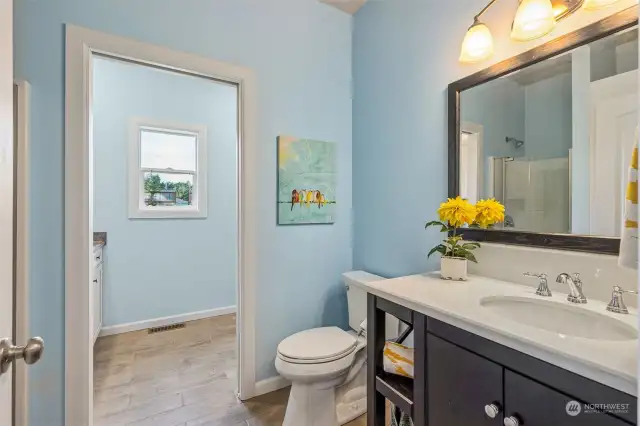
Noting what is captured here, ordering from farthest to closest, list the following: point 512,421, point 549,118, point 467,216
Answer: point 467,216, point 549,118, point 512,421

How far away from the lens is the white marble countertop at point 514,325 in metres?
0.63

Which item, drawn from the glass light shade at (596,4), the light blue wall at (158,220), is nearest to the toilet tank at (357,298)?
the glass light shade at (596,4)

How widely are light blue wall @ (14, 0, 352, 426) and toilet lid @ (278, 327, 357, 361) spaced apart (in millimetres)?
362

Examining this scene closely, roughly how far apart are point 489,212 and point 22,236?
7.02 feet

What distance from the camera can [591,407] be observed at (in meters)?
0.65

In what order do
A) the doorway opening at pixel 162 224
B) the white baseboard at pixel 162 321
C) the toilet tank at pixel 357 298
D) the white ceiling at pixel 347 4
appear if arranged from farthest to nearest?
the white baseboard at pixel 162 321 → the doorway opening at pixel 162 224 → the white ceiling at pixel 347 4 → the toilet tank at pixel 357 298

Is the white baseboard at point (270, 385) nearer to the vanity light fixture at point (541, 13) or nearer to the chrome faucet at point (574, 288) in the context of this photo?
the chrome faucet at point (574, 288)

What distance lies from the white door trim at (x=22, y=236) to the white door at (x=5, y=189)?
3.06ft

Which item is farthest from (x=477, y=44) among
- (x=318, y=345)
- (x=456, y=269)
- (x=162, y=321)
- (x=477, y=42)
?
(x=162, y=321)

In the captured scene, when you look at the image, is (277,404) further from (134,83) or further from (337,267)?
(134,83)

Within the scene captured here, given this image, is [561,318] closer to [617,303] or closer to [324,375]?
[617,303]

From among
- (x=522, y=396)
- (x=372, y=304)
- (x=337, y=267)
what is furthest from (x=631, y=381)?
(x=337, y=267)

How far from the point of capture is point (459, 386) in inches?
36.3

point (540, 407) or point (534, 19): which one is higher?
point (534, 19)
